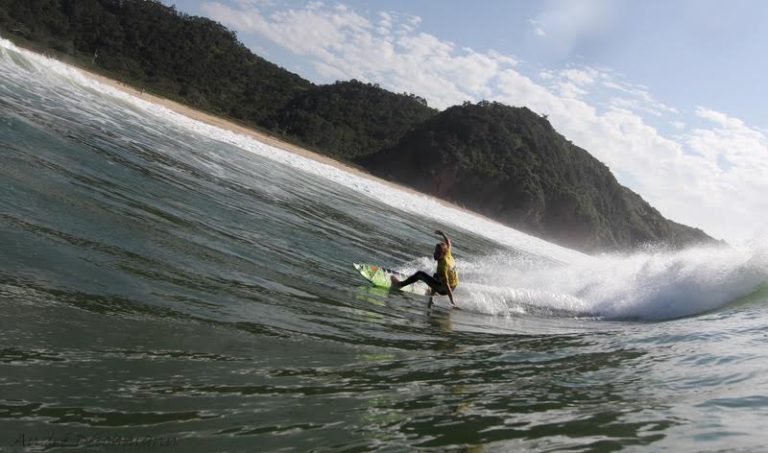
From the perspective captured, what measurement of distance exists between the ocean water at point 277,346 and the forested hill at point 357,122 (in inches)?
2530

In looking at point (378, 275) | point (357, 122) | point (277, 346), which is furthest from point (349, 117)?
point (277, 346)

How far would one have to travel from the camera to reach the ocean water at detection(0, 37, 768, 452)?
4.20 meters

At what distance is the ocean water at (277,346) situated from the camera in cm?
420

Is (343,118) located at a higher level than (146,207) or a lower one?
higher

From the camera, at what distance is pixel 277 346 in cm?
635

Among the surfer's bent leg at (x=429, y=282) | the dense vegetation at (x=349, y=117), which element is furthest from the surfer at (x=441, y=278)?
the dense vegetation at (x=349, y=117)

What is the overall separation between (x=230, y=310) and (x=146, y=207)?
16.7 ft

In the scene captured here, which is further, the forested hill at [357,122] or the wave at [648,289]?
the forested hill at [357,122]

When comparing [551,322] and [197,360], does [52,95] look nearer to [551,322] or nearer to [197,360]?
[551,322]

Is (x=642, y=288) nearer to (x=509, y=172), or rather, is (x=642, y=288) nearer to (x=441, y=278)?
(x=441, y=278)

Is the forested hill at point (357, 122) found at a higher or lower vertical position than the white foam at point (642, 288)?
higher

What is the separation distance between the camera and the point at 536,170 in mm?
99062

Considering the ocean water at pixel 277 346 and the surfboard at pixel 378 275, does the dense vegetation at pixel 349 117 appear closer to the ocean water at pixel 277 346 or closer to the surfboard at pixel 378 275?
the surfboard at pixel 378 275

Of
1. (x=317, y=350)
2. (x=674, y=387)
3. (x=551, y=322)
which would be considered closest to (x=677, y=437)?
(x=674, y=387)
